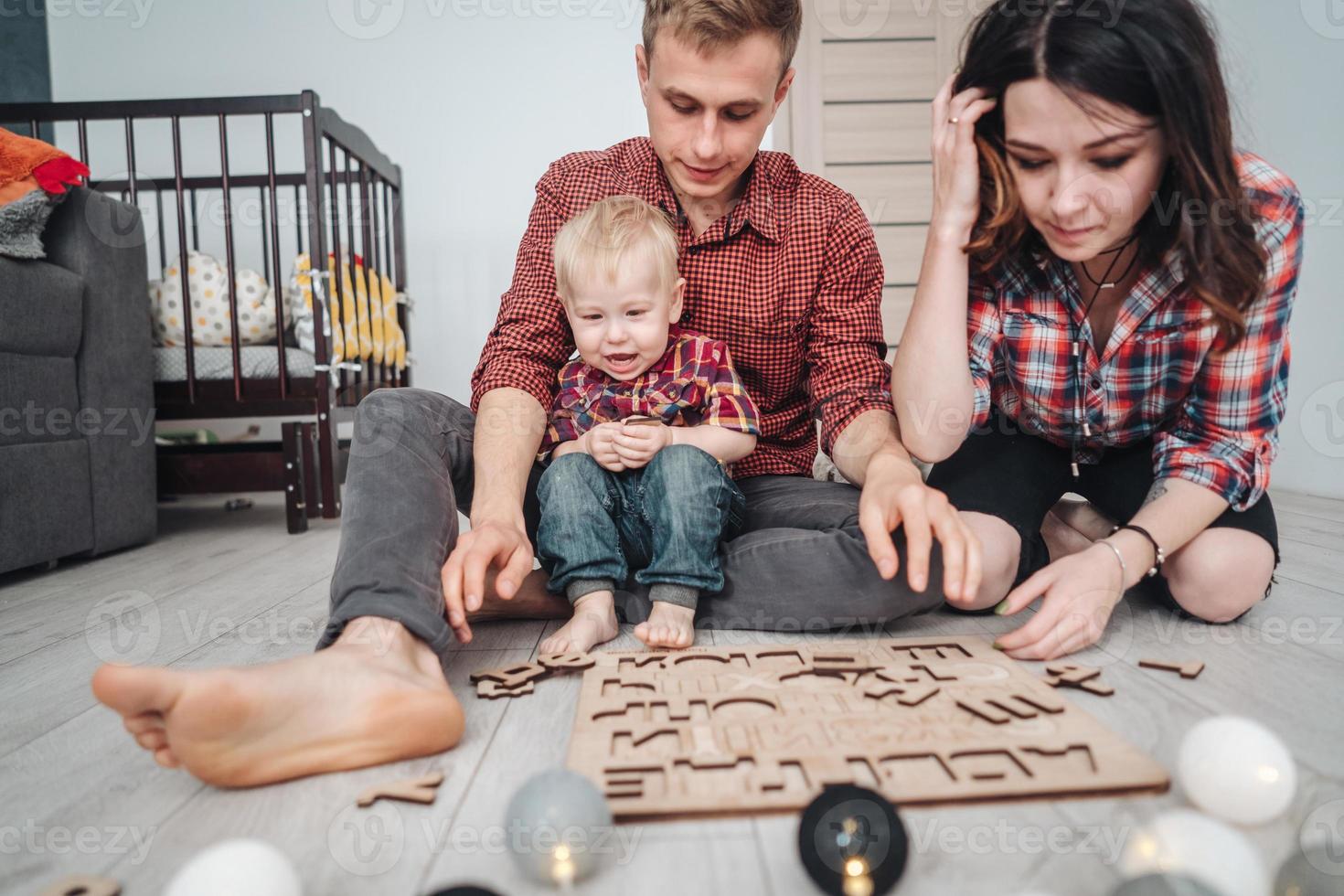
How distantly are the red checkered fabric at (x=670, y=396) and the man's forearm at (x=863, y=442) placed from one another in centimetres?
12

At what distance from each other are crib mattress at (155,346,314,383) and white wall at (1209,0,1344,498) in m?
2.49

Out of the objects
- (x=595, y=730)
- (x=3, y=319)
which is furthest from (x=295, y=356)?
(x=595, y=730)

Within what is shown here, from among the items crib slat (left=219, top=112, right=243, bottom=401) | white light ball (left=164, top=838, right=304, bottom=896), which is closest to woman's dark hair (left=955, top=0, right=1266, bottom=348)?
white light ball (left=164, top=838, right=304, bottom=896)

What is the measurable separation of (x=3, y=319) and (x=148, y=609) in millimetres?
668

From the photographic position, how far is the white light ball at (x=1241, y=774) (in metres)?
0.59

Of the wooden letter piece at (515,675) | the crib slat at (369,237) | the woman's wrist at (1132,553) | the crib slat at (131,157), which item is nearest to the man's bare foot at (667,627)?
the wooden letter piece at (515,675)

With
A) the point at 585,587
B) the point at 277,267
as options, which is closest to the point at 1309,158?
the point at 585,587

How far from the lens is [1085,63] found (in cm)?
89

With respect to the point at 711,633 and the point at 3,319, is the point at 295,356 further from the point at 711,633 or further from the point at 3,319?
the point at 711,633

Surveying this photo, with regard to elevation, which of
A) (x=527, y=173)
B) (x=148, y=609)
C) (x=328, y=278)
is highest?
(x=527, y=173)

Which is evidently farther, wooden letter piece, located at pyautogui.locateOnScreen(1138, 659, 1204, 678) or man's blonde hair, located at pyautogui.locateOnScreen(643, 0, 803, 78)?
man's blonde hair, located at pyautogui.locateOnScreen(643, 0, 803, 78)

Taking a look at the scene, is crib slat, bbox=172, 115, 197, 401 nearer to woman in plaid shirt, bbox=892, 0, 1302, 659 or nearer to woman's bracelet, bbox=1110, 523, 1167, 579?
woman in plaid shirt, bbox=892, 0, 1302, 659

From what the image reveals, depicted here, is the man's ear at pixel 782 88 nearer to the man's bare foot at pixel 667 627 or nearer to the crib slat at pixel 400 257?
the man's bare foot at pixel 667 627

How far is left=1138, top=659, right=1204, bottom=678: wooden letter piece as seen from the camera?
0.90 m
